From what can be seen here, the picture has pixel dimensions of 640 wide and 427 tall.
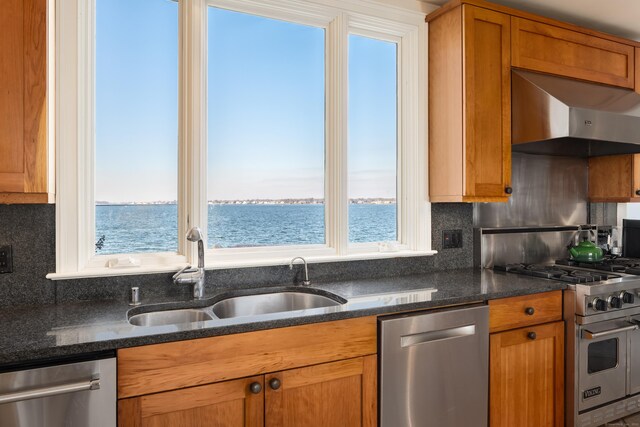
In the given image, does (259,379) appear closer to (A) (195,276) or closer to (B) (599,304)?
Answer: (A) (195,276)

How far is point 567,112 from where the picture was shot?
2.15 meters

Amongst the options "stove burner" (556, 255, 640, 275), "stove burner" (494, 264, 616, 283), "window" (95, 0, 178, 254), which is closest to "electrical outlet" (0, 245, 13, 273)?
"window" (95, 0, 178, 254)

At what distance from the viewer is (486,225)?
271 cm

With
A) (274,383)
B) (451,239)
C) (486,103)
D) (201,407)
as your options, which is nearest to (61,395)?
(201,407)

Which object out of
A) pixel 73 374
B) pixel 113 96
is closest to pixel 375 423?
pixel 73 374

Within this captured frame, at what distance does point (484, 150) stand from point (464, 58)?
0.51 metres

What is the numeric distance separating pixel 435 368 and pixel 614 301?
1079mm

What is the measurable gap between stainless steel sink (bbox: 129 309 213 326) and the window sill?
22cm

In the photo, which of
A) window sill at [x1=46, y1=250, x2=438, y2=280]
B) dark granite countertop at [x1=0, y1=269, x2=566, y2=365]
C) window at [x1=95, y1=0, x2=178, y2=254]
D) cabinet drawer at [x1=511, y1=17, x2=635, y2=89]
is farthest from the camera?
cabinet drawer at [x1=511, y1=17, x2=635, y2=89]

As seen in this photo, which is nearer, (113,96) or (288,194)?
(113,96)

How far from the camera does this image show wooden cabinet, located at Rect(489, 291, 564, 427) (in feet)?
6.53

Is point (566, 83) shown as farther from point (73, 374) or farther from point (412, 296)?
point (73, 374)

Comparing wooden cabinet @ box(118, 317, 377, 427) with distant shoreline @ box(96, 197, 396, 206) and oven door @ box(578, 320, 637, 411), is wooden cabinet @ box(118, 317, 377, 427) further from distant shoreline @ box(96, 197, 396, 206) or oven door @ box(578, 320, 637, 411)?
oven door @ box(578, 320, 637, 411)

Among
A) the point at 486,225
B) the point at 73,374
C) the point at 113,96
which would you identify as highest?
the point at 113,96
